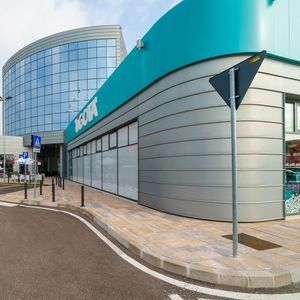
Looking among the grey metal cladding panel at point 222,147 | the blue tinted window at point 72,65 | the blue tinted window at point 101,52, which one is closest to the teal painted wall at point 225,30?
the grey metal cladding panel at point 222,147

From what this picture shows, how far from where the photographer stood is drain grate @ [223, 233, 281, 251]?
5.57 meters

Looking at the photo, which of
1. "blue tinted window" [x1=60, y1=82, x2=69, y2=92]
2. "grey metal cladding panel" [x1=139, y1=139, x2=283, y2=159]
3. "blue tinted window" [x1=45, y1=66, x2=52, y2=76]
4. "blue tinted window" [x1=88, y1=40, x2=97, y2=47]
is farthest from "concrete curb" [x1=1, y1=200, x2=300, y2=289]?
"blue tinted window" [x1=45, y1=66, x2=52, y2=76]

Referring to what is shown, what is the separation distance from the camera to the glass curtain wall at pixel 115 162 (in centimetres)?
1312

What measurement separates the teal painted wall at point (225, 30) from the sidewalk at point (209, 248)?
470 centimetres

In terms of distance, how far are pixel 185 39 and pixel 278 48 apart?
2.68 meters

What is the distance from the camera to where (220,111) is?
26.2 ft

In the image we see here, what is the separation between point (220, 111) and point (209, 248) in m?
3.94

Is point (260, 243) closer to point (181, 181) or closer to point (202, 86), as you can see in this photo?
point (181, 181)

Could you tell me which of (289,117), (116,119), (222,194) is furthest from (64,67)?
(222,194)

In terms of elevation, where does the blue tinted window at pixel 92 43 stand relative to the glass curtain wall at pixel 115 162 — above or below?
above

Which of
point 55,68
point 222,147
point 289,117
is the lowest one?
point 222,147

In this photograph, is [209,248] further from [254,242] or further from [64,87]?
[64,87]

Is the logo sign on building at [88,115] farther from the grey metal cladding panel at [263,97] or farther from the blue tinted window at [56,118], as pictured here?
the blue tinted window at [56,118]

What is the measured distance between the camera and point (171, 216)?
894cm
